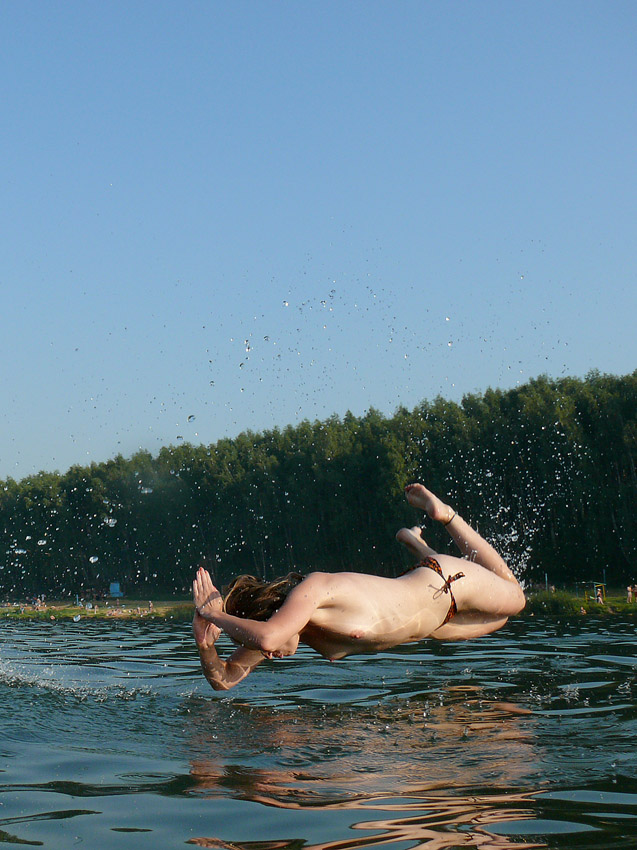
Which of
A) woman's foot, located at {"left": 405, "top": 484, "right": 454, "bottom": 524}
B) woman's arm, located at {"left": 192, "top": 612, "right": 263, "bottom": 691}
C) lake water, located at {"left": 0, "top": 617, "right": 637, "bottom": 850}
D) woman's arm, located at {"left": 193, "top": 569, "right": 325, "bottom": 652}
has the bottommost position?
lake water, located at {"left": 0, "top": 617, "right": 637, "bottom": 850}

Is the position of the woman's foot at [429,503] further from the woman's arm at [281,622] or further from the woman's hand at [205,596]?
the woman's hand at [205,596]

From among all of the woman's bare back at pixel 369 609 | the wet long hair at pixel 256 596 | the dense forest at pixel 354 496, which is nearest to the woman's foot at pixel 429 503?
the woman's bare back at pixel 369 609

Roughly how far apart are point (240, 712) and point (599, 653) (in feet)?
24.7

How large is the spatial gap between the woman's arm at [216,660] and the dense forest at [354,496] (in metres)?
45.5

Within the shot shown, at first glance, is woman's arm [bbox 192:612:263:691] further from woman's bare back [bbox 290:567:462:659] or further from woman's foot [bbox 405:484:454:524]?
woman's foot [bbox 405:484:454:524]

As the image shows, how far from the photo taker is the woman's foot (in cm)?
830

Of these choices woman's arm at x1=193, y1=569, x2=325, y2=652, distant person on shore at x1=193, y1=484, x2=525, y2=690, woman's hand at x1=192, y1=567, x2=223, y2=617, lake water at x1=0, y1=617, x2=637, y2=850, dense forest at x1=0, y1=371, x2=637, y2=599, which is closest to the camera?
lake water at x1=0, y1=617, x2=637, y2=850

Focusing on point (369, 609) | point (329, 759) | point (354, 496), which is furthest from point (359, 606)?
point (354, 496)

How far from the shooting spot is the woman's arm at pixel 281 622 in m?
6.28

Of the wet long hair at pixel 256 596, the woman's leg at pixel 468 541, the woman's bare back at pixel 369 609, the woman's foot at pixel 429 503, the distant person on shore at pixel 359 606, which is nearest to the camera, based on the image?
the distant person on shore at pixel 359 606

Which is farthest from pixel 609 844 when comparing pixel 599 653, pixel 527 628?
pixel 527 628

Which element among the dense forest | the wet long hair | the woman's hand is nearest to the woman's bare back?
the wet long hair

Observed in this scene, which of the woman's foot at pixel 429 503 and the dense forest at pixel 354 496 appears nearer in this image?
the woman's foot at pixel 429 503

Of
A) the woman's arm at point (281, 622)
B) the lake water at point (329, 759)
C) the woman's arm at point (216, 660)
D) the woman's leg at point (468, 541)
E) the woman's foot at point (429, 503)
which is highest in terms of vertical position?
the woman's foot at point (429, 503)
